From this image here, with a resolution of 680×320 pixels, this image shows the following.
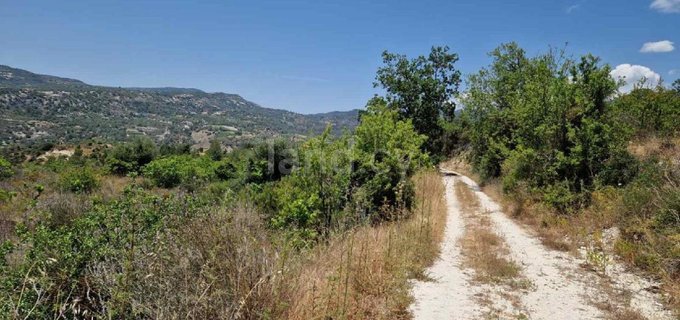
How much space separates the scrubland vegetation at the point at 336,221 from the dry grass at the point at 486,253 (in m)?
0.08

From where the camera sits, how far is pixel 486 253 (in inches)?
352

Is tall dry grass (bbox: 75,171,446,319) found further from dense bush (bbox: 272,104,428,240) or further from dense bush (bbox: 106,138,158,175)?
dense bush (bbox: 106,138,158,175)

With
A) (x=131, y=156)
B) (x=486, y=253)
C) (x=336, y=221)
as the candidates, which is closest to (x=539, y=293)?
(x=486, y=253)

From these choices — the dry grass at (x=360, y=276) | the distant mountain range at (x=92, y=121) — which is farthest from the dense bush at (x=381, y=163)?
the distant mountain range at (x=92, y=121)

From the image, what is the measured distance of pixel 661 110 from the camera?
16.2m

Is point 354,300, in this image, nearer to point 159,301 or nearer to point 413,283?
point 413,283

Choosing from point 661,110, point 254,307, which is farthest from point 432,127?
point 254,307

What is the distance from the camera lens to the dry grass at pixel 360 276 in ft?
13.9

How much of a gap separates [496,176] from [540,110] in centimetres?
1350

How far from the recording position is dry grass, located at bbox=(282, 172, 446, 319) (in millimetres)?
4234

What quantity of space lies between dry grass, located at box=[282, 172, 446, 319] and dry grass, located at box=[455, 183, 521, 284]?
90cm

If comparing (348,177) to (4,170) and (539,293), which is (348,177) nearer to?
(539,293)

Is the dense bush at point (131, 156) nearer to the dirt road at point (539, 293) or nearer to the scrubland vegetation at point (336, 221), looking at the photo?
the scrubland vegetation at point (336, 221)

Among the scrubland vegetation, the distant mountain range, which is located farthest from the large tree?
the distant mountain range
